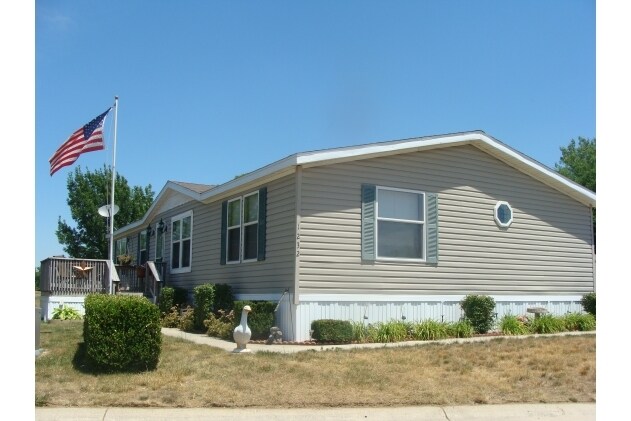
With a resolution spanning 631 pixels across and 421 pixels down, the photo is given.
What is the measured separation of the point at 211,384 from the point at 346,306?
5.18 meters

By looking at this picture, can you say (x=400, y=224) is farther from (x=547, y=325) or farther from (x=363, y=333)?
(x=547, y=325)

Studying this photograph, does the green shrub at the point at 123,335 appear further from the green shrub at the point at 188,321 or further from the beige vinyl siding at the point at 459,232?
the green shrub at the point at 188,321

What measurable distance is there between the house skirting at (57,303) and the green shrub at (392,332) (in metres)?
8.60

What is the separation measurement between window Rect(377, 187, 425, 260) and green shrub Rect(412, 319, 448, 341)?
1.48m

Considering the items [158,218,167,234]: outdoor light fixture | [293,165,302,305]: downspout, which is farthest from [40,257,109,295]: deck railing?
[293,165,302,305]: downspout

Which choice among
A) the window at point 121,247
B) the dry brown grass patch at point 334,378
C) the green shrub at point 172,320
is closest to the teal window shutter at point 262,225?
the dry brown grass patch at point 334,378

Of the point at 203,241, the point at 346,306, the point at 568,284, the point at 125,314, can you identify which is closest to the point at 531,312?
the point at 568,284

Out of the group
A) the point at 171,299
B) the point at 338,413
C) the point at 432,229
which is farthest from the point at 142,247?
the point at 338,413

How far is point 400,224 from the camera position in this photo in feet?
44.7

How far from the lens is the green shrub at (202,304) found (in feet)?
47.8

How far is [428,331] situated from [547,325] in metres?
3.17

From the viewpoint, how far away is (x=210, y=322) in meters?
14.0

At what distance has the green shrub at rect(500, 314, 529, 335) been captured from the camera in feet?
45.5
